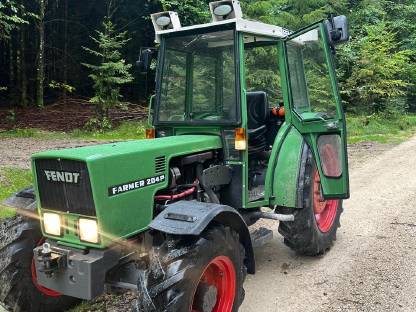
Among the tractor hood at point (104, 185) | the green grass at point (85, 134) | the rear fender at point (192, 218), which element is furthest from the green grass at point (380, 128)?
the tractor hood at point (104, 185)

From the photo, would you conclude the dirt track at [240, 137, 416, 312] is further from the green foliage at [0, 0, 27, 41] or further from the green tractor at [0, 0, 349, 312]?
the green foliage at [0, 0, 27, 41]

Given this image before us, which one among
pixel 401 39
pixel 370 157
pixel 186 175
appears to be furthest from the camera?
pixel 401 39

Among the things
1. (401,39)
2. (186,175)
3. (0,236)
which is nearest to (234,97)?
(186,175)

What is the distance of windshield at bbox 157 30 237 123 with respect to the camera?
4.39m

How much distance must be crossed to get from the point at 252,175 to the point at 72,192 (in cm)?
219

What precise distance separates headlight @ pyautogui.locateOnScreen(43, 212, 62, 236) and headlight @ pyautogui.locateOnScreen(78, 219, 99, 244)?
229 millimetres

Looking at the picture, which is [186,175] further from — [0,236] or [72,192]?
[0,236]

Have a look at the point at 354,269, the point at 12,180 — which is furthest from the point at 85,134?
the point at 354,269

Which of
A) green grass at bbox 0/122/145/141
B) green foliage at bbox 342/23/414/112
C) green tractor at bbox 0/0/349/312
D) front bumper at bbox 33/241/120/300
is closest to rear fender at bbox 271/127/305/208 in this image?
green tractor at bbox 0/0/349/312

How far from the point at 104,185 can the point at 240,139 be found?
4.91 feet

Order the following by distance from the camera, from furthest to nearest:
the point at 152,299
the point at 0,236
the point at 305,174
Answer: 1. the point at 305,174
2. the point at 0,236
3. the point at 152,299

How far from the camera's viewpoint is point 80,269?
3.04m

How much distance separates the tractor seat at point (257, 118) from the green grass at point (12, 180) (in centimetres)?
375

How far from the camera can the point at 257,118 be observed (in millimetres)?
5164
